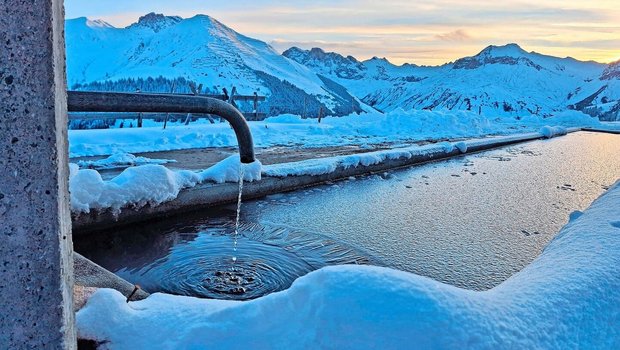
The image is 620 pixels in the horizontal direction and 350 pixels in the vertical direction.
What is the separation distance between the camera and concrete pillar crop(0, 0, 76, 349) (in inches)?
38.7

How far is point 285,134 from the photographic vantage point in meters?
13.5

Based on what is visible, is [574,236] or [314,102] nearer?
[574,236]

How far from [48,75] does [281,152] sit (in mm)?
7995

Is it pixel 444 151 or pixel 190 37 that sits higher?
pixel 190 37

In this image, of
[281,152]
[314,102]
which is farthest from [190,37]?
[281,152]

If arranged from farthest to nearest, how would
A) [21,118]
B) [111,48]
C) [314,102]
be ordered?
[111,48], [314,102], [21,118]

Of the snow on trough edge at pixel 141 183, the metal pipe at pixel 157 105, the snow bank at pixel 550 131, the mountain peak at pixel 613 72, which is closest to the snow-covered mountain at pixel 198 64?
the snow bank at pixel 550 131

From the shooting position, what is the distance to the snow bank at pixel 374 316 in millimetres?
1162

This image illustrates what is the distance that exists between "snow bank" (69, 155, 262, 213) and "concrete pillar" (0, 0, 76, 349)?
2551 mm

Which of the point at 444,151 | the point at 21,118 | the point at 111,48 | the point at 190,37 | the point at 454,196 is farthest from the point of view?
the point at 111,48

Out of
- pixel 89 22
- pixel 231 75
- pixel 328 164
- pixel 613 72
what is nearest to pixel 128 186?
pixel 328 164

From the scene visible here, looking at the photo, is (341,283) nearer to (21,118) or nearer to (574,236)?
(21,118)

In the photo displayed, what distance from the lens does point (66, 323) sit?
1.11 m

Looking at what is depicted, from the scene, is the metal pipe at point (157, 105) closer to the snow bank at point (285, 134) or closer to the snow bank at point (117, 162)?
the snow bank at point (117, 162)
